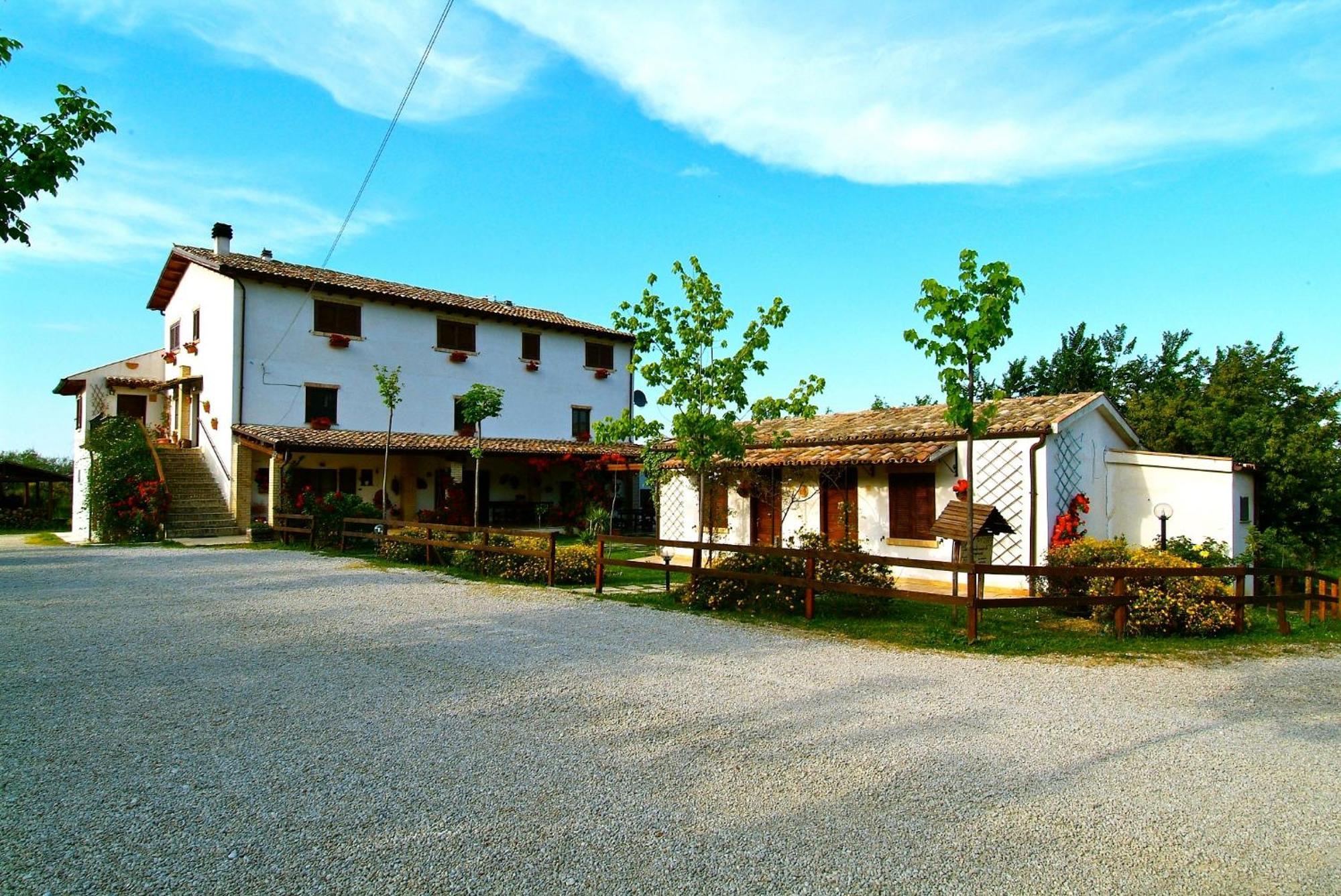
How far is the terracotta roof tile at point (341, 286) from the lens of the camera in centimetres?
2334

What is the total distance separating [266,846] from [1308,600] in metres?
12.4

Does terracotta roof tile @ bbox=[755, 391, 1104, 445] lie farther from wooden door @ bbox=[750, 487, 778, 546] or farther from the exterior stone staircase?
the exterior stone staircase

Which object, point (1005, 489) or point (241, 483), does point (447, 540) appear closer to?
point (1005, 489)

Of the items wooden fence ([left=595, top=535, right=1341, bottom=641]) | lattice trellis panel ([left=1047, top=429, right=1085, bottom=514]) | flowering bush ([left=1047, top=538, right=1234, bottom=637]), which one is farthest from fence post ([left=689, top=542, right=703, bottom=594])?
lattice trellis panel ([left=1047, top=429, right=1085, bottom=514])

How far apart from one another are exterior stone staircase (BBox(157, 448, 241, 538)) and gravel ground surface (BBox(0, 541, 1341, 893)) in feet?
45.7

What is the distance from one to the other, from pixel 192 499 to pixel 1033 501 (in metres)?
20.9

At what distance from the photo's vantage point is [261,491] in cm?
2294

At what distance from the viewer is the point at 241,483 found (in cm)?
2205

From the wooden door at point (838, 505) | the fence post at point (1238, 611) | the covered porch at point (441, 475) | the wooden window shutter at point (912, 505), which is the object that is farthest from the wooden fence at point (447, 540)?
the fence post at point (1238, 611)

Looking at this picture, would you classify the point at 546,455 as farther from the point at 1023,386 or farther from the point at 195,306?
the point at 1023,386

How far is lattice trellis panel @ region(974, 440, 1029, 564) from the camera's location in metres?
13.0

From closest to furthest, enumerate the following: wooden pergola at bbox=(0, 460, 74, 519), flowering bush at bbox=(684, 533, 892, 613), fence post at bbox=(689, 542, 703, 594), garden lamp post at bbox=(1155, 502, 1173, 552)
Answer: flowering bush at bbox=(684, 533, 892, 613) < fence post at bbox=(689, 542, 703, 594) < garden lamp post at bbox=(1155, 502, 1173, 552) < wooden pergola at bbox=(0, 460, 74, 519)

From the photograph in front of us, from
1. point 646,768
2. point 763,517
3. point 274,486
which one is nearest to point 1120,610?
point 646,768

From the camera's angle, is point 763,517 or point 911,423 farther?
point 763,517
